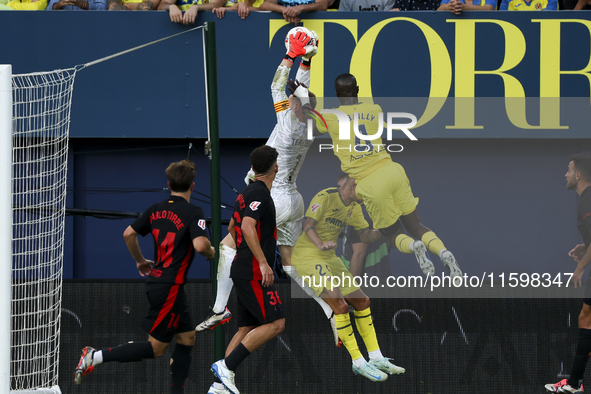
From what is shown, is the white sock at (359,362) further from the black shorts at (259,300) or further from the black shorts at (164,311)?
the black shorts at (164,311)

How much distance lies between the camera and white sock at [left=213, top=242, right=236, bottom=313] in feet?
19.8

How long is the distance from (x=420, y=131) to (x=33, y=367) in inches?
173

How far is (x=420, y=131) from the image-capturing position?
7.34 metres

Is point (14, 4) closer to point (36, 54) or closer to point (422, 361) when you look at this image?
point (36, 54)

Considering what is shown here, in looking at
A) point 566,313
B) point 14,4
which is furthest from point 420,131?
point 14,4

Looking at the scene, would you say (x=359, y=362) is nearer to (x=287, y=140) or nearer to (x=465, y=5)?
(x=287, y=140)

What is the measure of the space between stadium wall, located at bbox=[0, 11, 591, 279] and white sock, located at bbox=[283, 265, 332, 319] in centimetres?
139

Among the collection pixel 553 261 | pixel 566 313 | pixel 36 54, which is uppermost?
pixel 36 54

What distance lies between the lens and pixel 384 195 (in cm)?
643

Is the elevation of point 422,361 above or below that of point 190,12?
below

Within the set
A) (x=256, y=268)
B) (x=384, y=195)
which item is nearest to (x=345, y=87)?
(x=384, y=195)

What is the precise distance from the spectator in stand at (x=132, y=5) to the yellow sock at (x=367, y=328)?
4669mm

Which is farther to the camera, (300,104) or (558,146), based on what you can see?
(558,146)

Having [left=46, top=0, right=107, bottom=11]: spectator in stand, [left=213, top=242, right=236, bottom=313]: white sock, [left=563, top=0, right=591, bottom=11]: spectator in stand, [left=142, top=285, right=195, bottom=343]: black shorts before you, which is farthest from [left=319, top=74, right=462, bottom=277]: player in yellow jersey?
[left=46, top=0, right=107, bottom=11]: spectator in stand
